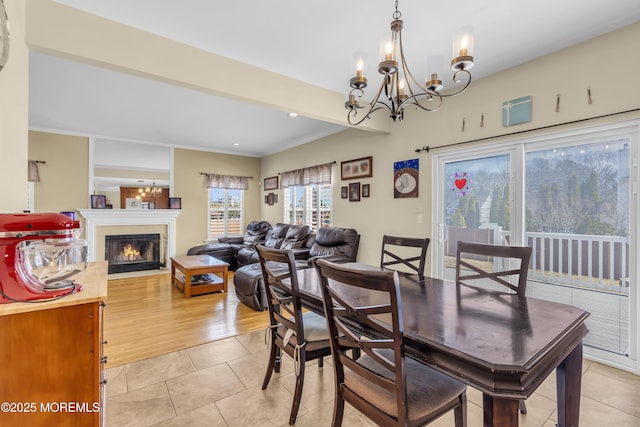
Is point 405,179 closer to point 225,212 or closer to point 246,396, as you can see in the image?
point 246,396

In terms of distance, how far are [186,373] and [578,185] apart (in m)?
3.67

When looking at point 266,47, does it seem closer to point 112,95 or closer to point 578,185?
point 112,95

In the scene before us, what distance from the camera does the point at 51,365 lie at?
1.12 metres

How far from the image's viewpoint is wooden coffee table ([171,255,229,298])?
4.25 m

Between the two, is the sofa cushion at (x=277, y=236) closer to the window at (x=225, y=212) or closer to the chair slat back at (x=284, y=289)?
the window at (x=225, y=212)

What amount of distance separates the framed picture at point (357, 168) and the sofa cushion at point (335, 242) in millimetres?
871

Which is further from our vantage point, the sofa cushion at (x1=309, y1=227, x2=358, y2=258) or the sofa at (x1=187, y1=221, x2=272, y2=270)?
the sofa at (x1=187, y1=221, x2=272, y2=270)

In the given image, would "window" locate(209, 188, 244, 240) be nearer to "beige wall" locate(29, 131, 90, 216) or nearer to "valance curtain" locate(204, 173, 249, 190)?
"valance curtain" locate(204, 173, 249, 190)

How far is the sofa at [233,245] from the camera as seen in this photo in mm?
5969

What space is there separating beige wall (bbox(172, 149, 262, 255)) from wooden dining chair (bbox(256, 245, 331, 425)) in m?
5.04

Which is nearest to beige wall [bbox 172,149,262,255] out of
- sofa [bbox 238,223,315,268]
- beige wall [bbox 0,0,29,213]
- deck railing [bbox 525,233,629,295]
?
sofa [bbox 238,223,315,268]

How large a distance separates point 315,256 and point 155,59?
3.20 meters

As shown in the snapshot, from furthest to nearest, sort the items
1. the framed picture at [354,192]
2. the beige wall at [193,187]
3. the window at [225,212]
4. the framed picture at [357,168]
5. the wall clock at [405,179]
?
the window at [225,212], the beige wall at [193,187], the framed picture at [354,192], the framed picture at [357,168], the wall clock at [405,179]

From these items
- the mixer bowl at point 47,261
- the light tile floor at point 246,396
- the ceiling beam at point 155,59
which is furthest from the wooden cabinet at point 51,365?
the ceiling beam at point 155,59
